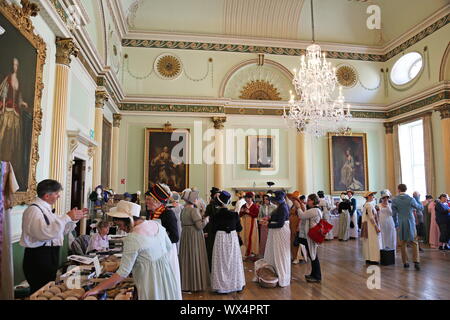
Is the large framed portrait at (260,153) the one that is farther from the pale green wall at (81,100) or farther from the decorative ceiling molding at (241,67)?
the pale green wall at (81,100)

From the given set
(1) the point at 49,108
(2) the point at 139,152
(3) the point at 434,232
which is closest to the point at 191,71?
(2) the point at 139,152

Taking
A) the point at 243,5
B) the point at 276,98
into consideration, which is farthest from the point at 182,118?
the point at 243,5

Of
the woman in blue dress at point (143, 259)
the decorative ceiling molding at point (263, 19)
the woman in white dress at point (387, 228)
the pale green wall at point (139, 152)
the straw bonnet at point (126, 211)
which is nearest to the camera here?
the woman in blue dress at point (143, 259)

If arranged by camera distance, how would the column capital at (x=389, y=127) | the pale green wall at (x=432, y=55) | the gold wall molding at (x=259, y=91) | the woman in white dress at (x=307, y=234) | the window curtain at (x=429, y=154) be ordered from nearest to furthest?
the woman in white dress at (x=307, y=234) < the pale green wall at (x=432, y=55) < the window curtain at (x=429, y=154) < the gold wall molding at (x=259, y=91) < the column capital at (x=389, y=127)

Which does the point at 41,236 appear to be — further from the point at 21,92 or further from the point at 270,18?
the point at 270,18

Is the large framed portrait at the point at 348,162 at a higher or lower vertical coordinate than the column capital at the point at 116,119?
lower

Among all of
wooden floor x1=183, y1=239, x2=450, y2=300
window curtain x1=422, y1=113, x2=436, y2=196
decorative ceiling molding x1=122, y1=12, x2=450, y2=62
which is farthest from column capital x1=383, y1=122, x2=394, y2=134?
wooden floor x1=183, y1=239, x2=450, y2=300

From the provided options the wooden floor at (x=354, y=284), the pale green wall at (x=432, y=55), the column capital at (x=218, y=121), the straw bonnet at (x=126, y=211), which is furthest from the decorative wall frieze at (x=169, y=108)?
the straw bonnet at (x=126, y=211)

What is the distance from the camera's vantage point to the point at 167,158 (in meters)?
12.1

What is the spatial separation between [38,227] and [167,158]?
916 cm

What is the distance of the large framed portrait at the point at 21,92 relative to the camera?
387 centimetres

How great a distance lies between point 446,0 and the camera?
409 inches

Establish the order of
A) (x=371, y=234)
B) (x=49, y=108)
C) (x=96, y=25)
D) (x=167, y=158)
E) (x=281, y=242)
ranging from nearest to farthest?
(x=49, y=108) < (x=281, y=242) < (x=371, y=234) < (x=96, y=25) < (x=167, y=158)

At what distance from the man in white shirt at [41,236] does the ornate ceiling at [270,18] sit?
10.2 meters
